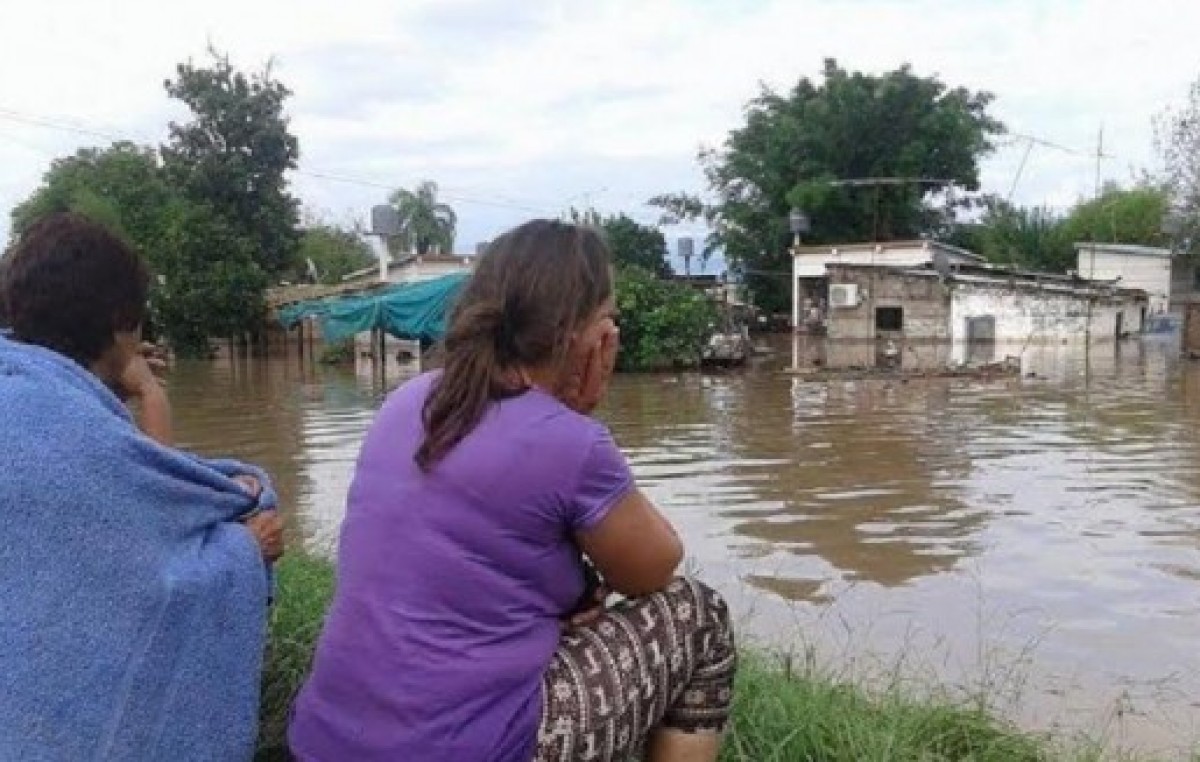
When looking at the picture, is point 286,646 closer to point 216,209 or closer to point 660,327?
point 660,327

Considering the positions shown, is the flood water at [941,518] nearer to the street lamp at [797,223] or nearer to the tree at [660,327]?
the tree at [660,327]

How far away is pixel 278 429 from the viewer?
1608cm

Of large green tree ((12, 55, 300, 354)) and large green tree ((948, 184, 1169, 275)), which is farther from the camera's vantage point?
large green tree ((948, 184, 1169, 275))

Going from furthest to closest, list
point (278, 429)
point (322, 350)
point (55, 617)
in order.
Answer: point (322, 350) → point (278, 429) → point (55, 617)

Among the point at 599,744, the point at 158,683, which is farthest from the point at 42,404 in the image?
the point at 599,744

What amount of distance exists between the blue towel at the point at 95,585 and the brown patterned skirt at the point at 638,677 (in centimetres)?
60

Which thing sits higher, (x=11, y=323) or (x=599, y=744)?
(x=11, y=323)

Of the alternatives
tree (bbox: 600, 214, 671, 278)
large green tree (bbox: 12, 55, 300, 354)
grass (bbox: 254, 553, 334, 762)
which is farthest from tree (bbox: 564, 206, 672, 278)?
grass (bbox: 254, 553, 334, 762)

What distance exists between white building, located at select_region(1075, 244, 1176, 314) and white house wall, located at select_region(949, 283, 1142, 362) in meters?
7.48

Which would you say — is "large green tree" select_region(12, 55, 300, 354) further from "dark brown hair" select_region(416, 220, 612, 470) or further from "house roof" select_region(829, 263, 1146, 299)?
"dark brown hair" select_region(416, 220, 612, 470)

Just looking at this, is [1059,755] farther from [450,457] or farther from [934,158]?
[934,158]

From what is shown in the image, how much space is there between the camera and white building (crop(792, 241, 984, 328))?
108ft

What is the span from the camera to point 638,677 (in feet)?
6.75

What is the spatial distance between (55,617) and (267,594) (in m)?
0.43
